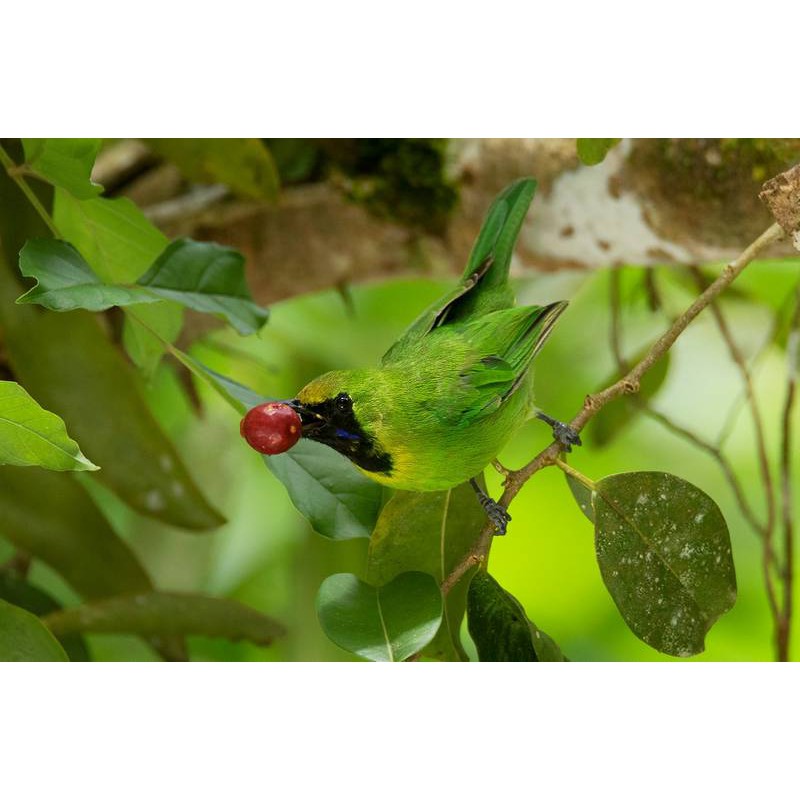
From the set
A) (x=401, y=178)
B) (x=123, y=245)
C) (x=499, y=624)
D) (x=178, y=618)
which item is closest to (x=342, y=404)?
(x=499, y=624)

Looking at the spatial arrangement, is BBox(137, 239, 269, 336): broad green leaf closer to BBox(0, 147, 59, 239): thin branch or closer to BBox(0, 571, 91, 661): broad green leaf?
BBox(0, 147, 59, 239): thin branch

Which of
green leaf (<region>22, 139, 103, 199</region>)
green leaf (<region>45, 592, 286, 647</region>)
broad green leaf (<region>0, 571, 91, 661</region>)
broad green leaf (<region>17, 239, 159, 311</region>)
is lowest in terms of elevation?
broad green leaf (<region>0, 571, 91, 661</region>)

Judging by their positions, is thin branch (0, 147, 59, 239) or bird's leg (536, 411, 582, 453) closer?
bird's leg (536, 411, 582, 453)

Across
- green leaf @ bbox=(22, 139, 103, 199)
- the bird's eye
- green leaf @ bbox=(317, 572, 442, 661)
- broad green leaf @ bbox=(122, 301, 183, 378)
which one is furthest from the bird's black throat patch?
green leaf @ bbox=(22, 139, 103, 199)

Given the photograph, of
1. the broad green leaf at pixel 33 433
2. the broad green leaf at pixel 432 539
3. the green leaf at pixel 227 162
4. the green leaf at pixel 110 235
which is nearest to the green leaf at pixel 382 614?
the broad green leaf at pixel 432 539

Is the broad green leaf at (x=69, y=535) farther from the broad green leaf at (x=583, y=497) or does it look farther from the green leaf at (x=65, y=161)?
the broad green leaf at (x=583, y=497)

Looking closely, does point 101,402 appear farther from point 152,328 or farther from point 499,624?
point 499,624

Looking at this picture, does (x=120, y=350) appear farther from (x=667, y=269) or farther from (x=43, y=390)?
(x=667, y=269)
